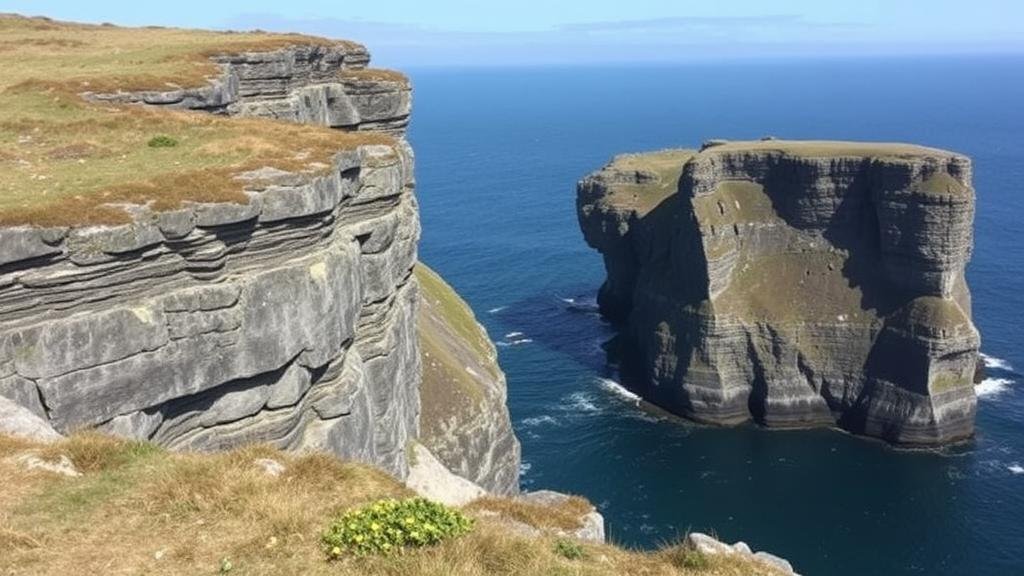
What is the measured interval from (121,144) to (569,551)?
24497mm

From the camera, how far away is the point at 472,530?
53.1 feet

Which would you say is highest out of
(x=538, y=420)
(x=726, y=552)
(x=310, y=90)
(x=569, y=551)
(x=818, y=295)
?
(x=310, y=90)

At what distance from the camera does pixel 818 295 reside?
9200 centimetres

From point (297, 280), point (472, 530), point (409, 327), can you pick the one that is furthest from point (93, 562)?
point (409, 327)

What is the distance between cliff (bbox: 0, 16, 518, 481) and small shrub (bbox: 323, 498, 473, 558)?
1076 cm

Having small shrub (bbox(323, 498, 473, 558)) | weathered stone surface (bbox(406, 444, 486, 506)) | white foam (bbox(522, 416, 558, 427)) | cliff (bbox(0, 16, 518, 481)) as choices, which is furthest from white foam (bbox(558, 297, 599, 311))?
small shrub (bbox(323, 498, 473, 558))

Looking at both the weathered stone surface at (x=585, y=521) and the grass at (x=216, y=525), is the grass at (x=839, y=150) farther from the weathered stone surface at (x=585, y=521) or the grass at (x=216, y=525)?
the grass at (x=216, y=525)

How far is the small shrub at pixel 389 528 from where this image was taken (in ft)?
49.6

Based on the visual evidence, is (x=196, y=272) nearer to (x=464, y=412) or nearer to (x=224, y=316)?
(x=224, y=316)

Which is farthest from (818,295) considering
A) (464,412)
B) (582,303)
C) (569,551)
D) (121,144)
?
(569,551)

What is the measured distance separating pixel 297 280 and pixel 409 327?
66.6 ft

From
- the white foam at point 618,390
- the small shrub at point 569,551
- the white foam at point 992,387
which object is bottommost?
the white foam at point 618,390

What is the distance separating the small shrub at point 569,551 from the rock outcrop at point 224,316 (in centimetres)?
1337

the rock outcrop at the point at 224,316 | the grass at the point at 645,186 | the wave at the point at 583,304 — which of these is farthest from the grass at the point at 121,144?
the wave at the point at 583,304
